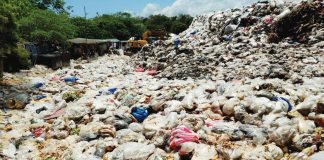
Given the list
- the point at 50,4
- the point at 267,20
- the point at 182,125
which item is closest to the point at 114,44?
the point at 50,4

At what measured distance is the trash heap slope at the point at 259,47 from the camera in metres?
8.30

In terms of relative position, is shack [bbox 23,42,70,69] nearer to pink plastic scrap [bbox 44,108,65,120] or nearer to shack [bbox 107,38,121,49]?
pink plastic scrap [bbox 44,108,65,120]

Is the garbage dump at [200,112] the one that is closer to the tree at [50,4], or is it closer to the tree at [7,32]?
the tree at [7,32]

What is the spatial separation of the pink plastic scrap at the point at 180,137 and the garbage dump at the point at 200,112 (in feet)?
0.04

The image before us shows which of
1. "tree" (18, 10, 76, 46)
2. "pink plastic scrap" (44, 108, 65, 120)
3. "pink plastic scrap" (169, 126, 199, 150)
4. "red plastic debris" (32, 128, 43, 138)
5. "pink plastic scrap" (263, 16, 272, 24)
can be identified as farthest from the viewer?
"tree" (18, 10, 76, 46)

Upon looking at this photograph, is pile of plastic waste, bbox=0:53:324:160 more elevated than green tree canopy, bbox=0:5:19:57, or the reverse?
green tree canopy, bbox=0:5:19:57

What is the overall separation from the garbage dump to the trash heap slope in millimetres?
42

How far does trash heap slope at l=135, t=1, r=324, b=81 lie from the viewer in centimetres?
830

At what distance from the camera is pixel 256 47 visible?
10.8m

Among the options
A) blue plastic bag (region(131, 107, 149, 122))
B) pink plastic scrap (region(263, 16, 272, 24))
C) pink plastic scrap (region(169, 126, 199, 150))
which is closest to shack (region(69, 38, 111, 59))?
pink plastic scrap (region(263, 16, 272, 24))

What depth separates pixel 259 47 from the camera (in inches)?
422

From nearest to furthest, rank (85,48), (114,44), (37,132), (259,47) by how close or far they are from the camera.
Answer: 1. (37,132)
2. (259,47)
3. (85,48)
4. (114,44)

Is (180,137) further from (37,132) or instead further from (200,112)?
(37,132)

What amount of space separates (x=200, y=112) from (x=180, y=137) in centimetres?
124
